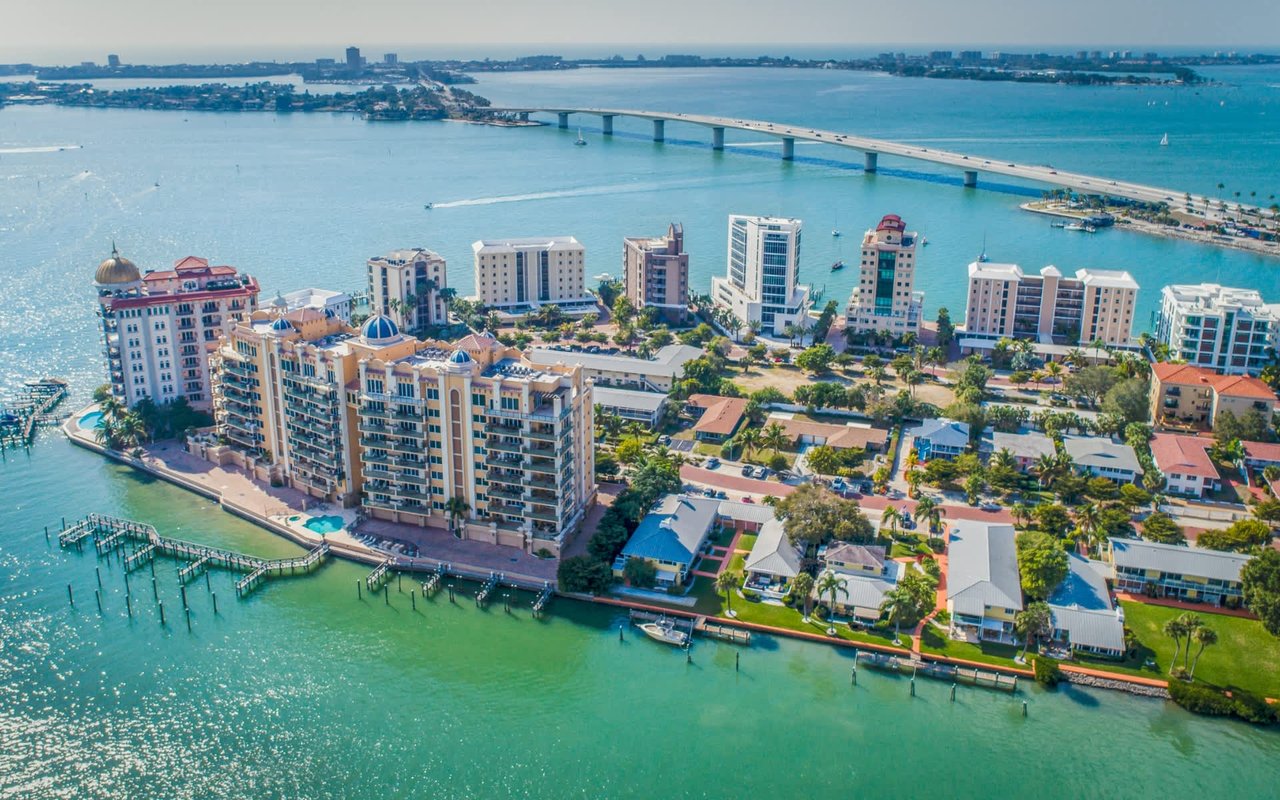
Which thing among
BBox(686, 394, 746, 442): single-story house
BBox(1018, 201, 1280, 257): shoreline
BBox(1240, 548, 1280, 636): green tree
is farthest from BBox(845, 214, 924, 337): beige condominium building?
BBox(1018, 201, 1280, 257): shoreline

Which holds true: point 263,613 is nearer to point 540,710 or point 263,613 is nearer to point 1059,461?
point 540,710

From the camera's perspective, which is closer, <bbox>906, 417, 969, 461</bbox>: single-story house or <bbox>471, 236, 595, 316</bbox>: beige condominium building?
<bbox>906, 417, 969, 461</bbox>: single-story house

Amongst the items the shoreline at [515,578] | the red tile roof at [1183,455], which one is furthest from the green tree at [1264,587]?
the red tile roof at [1183,455]

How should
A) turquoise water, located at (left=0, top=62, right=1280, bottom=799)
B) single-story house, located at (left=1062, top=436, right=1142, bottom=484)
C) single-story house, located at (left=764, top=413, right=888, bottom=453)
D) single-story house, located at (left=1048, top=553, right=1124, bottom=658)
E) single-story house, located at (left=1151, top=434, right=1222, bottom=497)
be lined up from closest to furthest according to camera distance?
1. turquoise water, located at (left=0, top=62, right=1280, bottom=799)
2. single-story house, located at (left=1048, top=553, right=1124, bottom=658)
3. single-story house, located at (left=1151, top=434, right=1222, bottom=497)
4. single-story house, located at (left=1062, top=436, right=1142, bottom=484)
5. single-story house, located at (left=764, top=413, right=888, bottom=453)

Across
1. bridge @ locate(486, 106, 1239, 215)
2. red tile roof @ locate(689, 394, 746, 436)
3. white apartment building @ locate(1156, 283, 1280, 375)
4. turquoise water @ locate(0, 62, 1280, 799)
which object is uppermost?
bridge @ locate(486, 106, 1239, 215)

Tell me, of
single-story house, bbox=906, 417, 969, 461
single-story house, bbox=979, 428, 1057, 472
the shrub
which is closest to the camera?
the shrub

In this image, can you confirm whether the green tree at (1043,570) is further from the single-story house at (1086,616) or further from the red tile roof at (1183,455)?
the red tile roof at (1183,455)

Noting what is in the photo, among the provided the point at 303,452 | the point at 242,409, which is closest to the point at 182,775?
the point at 303,452

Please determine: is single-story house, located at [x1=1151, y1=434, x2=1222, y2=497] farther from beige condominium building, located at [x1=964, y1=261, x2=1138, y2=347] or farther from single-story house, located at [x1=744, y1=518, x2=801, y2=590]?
beige condominium building, located at [x1=964, y1=261, x2=1138, y2=347]
